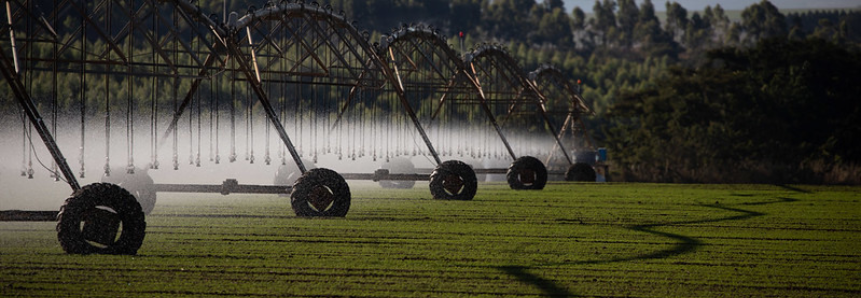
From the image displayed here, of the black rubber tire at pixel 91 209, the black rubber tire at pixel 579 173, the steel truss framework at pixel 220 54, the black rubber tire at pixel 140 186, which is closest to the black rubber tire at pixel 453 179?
the steel truss framework at pixel 220 54

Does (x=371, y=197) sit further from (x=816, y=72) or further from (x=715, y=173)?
(x=816, y=72)

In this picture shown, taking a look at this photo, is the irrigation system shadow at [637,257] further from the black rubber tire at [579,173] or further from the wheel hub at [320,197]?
the black rubber tire at [579,173]

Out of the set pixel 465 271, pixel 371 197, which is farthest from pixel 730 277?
pixel 371 197

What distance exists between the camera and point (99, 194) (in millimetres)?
12820

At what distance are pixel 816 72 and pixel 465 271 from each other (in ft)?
176

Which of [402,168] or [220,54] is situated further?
[402,168]

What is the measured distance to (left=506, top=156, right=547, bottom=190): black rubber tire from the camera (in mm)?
33188

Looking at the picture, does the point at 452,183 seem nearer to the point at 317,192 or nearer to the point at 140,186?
the point at 317,192

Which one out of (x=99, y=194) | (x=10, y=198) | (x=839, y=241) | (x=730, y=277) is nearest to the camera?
(x=730, y=277)

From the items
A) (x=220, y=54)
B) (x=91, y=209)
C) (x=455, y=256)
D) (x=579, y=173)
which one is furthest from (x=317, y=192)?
(x=579, y=173)

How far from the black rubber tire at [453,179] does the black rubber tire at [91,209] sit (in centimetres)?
1365

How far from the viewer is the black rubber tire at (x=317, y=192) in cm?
1933

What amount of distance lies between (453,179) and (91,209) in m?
14.4

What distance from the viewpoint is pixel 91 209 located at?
12.8 m
